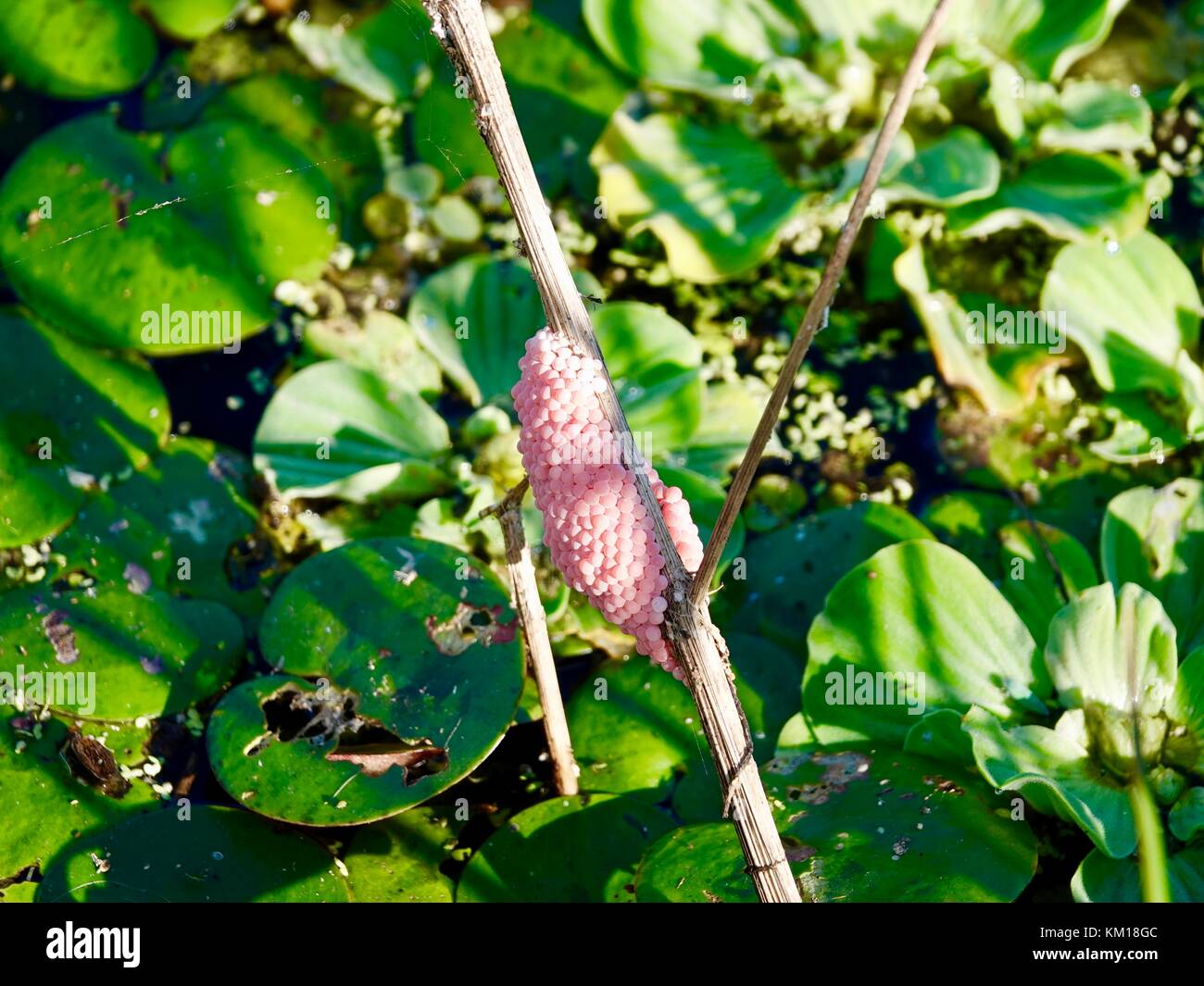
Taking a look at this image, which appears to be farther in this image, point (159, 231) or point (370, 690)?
point (159, 231)

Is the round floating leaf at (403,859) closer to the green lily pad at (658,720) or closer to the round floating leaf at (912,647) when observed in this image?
the green lily pad at (658,720)

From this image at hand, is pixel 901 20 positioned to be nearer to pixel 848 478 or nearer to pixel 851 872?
pixel 848 478

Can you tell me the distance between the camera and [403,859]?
6.07ft

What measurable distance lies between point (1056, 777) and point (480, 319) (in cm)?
138

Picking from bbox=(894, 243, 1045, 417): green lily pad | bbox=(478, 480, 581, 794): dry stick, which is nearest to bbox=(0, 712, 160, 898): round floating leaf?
bbox=(478, 480, 581, 794): dry stick

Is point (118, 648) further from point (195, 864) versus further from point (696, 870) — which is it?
point (696, 870)

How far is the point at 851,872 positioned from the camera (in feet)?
5.48

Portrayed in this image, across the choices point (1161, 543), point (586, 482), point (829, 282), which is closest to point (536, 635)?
point (586, 482)

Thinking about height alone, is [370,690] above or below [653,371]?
below

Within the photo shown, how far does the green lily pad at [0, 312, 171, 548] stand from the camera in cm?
217

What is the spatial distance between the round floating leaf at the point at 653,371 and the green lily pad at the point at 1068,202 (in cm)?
67

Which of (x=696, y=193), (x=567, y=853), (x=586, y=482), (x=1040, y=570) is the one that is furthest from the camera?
(x=696, y=193)
